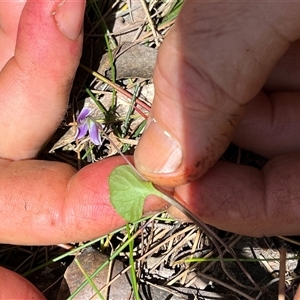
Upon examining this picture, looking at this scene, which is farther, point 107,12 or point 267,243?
point 107,12

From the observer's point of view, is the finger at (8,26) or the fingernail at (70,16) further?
the finger at (8,26)

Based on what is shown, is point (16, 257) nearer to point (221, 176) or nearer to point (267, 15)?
point (221, 176)

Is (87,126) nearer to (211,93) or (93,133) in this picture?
(93,133)

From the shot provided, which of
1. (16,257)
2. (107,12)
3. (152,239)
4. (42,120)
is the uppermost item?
(107,12)

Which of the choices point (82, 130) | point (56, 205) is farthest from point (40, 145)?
point (56, 205)

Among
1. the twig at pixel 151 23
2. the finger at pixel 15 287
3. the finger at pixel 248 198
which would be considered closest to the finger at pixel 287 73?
the finger at pixel 248 198

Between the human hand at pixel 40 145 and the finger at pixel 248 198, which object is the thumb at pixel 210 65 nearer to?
the finger at pixel 248 198

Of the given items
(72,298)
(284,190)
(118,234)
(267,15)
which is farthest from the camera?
(118,234)

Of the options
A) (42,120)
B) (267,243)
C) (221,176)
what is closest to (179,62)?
(221,176)
